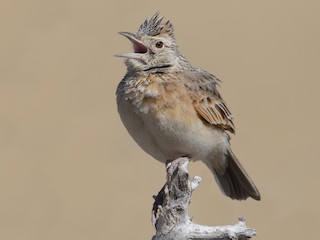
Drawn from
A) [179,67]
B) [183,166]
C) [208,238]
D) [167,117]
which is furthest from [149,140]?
[208,238]

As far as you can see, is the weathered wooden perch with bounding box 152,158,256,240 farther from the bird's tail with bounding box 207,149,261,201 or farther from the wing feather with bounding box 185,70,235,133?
the bird's tail with bounding box 207,149,261,201

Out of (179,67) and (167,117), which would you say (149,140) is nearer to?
(167,117)

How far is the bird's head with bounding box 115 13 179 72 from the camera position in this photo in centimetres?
649

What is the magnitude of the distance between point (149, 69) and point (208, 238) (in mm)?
2228

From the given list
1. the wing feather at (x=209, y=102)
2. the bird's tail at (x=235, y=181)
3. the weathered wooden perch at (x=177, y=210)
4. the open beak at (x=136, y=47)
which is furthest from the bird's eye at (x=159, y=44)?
the weathered wooden perch at (x=177, y=210)

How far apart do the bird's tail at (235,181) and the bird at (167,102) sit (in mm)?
396

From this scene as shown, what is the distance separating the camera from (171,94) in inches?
249

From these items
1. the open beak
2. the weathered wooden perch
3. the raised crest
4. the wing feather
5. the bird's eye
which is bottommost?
the weathered wooden perch

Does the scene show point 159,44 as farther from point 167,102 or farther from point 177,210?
point 177,210

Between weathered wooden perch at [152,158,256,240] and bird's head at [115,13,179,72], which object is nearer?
weathered wooden perch at [152,158,256,240]

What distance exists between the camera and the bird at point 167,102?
20.5ft

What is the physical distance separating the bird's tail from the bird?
0.40 meters

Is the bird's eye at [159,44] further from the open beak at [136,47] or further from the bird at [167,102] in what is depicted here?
the open beak at [136,47]

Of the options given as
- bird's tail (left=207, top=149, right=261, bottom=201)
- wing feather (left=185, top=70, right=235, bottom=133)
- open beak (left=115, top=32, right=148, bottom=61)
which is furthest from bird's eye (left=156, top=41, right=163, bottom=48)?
bird's tail (left=207, top=149, right=261, bottom=201)
